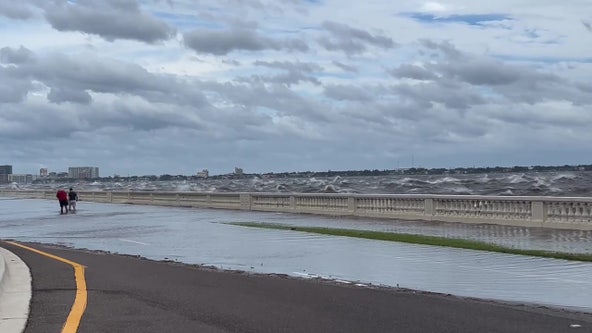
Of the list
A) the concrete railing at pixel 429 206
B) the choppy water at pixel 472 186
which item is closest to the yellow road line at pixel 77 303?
the concrete railing at pixel 429 206

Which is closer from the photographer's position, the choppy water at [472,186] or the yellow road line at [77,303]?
the yellow road line at [77,303]

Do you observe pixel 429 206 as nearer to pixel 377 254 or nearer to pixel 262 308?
pixel 377 254

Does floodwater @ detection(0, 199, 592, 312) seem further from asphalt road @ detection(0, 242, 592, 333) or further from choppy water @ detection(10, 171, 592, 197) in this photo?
choppy water @ detection(10, 171, 592, 197)

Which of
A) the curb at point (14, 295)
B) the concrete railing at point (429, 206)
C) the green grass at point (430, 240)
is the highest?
the concrete railing at point (429, 206)

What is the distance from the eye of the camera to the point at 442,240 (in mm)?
21641

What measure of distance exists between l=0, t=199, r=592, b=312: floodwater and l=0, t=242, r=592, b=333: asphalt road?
1351 millimetres

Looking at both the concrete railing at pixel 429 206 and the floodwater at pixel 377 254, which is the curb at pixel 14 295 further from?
the concrete railing at pixel 429 206

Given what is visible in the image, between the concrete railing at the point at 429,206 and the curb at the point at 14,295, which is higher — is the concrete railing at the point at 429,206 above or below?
above

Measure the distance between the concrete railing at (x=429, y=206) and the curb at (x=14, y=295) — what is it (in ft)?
52.6

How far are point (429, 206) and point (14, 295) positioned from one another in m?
20.8

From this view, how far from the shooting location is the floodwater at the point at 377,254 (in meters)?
13.3

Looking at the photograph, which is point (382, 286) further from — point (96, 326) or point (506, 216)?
point (506, 216)

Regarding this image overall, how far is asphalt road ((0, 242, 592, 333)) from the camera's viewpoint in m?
8.99

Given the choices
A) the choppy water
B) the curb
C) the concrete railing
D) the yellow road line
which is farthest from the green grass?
the choppy water
